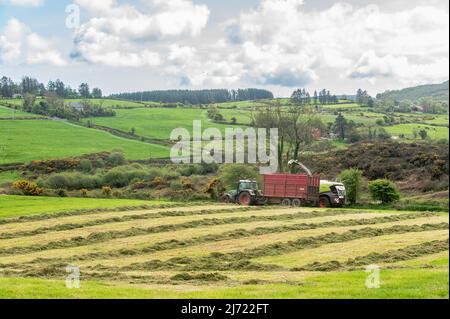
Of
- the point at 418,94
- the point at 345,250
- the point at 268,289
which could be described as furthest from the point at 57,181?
the point at 418,94

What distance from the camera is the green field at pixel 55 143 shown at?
37688 mm

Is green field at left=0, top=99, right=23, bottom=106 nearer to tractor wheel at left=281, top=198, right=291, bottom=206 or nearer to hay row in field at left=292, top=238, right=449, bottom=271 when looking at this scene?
tractor wheel at left=281, top=198, right=291, bottom=206

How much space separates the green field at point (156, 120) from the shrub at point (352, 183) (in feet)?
66.2

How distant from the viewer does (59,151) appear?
41219mm

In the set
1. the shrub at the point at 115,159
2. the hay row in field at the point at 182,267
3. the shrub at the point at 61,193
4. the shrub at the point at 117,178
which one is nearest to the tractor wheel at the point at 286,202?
the shrub at the point at 117,178

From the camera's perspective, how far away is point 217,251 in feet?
59.5

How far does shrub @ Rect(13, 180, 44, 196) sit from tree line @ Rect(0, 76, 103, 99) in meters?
8.86

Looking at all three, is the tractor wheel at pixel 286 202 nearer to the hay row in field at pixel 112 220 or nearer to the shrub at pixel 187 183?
the hay row in field at pixel 112 220

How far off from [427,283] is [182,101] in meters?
48.7

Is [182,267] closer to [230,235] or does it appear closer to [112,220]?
[230,235]

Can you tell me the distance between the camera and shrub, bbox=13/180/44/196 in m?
33.7

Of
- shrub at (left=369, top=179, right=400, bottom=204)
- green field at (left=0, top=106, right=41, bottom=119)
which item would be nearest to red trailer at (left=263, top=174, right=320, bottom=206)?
shrub at (left=369, top=179, right=400, bottom=204)

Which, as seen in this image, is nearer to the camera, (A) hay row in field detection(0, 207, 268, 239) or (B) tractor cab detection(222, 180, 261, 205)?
(A) hay row in field detection(0, 207, 268, 239)

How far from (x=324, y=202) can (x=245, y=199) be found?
4332mm
